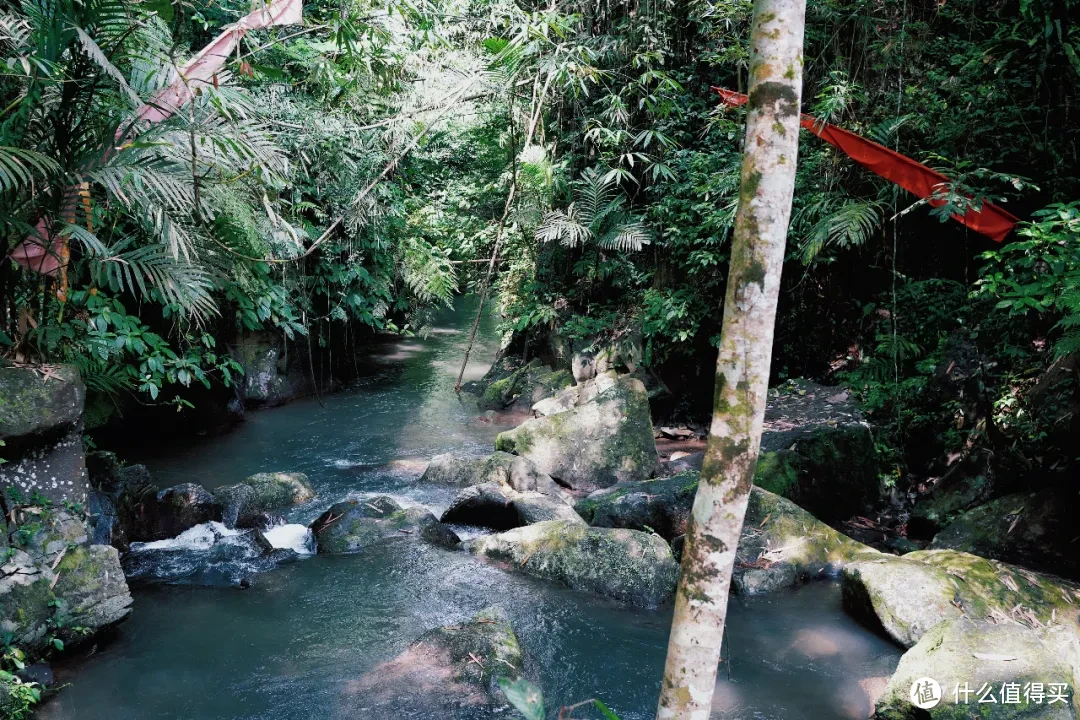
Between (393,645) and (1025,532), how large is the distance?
14.0ft

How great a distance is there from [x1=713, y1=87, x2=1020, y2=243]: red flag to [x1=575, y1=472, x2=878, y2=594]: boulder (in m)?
2.81

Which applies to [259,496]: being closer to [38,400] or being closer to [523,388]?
[38,400]

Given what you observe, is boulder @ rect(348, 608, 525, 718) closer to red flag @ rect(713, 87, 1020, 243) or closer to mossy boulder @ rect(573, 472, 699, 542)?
mossy boulder @ rect(573, 472, 699, 542)

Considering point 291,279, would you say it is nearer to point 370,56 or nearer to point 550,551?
point 370,56

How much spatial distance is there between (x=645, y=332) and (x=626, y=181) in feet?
7.62

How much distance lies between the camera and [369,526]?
583cm

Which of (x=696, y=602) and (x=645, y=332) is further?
(x=645, y=332)

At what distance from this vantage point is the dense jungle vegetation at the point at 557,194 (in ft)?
14.0

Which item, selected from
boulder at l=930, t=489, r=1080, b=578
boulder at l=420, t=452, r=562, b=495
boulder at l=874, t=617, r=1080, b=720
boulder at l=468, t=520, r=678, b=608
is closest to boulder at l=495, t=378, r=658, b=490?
boulder at l=420, t=452, r=562, b=495

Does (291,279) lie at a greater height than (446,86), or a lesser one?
lesser

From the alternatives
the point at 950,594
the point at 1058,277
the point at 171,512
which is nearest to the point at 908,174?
the point at 1058,277

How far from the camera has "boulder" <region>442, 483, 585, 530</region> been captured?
599 cm

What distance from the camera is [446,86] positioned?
28.2ft

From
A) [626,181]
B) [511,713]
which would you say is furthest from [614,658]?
[626,181]
